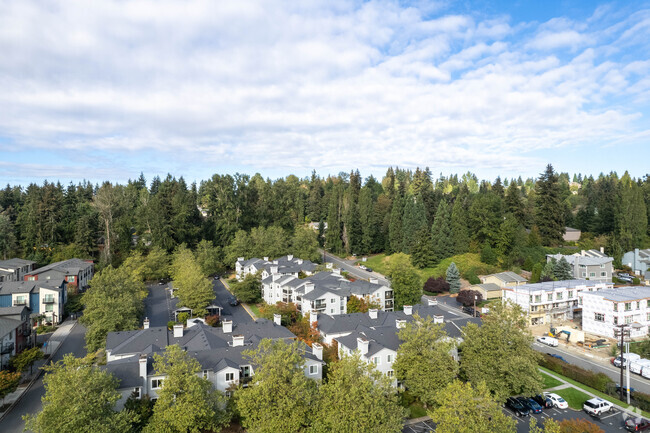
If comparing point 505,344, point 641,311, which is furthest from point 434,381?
point 641,311

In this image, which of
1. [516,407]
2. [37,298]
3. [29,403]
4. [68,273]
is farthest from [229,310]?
[516,407]

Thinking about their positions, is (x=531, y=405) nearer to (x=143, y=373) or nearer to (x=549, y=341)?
(x=549, y=341)

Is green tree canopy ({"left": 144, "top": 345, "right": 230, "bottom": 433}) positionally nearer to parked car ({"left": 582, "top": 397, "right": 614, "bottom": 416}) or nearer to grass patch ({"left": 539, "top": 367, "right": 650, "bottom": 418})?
parked car ({"left": 582, "top": 397, "right": 614, "bottom": 416})

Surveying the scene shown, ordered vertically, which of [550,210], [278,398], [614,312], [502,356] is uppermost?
[550,210]

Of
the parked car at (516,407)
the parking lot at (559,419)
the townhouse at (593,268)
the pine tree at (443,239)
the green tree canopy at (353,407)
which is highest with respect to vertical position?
the pine tree at (443,239)

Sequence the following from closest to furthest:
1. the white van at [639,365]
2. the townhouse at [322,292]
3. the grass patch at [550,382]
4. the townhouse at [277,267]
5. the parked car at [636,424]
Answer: the parked car at [636,424] → the grass patch at [550,382] → the white van at [639,365] → the townhouse at [322,292] → the townhouse at [277,267]

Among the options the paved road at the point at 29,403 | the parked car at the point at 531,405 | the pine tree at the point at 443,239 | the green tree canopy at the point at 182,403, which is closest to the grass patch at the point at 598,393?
the parked car at the point at 531,405

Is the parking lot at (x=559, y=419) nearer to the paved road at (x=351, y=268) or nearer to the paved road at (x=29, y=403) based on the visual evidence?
the paved road at (x=29, y=403)
